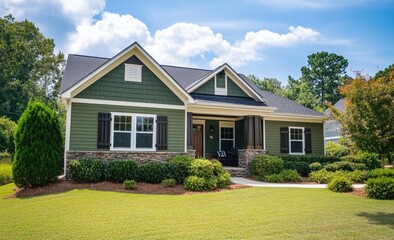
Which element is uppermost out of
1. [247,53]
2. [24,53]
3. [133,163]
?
[24,53]

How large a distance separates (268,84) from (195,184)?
39.5 m

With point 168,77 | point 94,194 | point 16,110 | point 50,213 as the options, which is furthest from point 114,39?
point 16,110

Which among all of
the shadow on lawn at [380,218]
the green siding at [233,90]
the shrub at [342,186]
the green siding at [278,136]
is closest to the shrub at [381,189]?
the shrub at [342,186]

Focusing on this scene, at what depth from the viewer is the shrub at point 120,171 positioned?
37.5ft

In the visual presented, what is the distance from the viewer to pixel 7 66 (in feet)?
115

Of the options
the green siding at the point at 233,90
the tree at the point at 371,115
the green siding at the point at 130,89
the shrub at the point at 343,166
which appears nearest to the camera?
the tree at the point at 371,115

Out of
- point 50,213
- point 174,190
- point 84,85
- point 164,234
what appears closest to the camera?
point 164,234

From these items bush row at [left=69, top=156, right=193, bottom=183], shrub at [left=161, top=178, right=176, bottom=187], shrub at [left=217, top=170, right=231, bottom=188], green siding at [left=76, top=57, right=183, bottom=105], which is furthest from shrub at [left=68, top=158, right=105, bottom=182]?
shrub at [left=217, top=170, right=231, bottom=188]

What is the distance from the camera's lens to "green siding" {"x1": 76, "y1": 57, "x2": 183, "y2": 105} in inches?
507

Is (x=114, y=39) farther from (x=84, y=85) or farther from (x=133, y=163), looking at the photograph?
(x=133, y=163)

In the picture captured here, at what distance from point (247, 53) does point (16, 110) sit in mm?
28241

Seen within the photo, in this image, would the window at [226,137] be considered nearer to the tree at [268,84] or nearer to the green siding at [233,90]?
the green siding at [233,90]

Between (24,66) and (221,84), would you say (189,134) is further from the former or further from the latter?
(24,66)

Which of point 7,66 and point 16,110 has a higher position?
point 7,66
